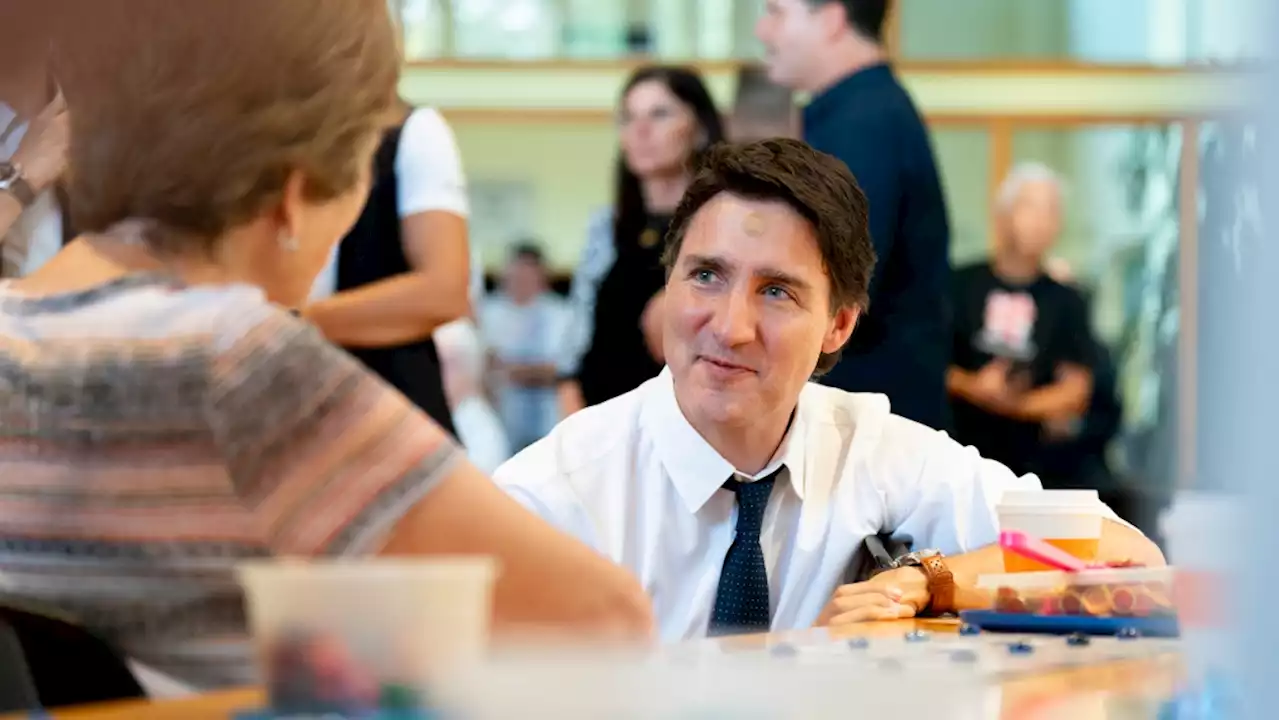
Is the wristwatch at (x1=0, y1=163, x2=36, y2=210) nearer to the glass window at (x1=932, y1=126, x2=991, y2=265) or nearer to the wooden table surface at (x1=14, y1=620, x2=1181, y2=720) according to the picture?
the wooden table surface at (x1=14, y1=620, x2=1181, y2=720)

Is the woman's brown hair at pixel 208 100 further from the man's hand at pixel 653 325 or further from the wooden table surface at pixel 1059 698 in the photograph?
the man's hand at pixel 653 325

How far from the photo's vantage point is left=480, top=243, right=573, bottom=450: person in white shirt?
15.5ft

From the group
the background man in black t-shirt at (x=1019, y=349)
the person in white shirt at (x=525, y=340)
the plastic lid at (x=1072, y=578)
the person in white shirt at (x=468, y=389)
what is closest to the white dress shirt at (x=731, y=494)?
the plastic lid at (x=1072, y=578)

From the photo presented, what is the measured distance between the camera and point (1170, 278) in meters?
4.93

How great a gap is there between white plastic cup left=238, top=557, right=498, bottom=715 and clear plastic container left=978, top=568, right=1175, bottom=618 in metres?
0.62

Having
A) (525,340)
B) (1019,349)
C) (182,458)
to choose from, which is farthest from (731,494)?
(525,340)

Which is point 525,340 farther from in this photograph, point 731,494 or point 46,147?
point 46,147

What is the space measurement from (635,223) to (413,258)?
20.5 inches

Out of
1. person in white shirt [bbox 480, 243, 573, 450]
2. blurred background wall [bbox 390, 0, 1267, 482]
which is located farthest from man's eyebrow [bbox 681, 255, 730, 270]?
blurred background wall [bbox 390, 0, 1267, 482]

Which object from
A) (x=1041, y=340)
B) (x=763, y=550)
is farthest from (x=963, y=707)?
(x=1041, y=340)

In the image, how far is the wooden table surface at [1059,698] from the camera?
2.42ft

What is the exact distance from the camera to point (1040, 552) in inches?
49.5

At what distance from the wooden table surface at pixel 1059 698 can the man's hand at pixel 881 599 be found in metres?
0.25

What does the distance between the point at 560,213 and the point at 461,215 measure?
350cm
